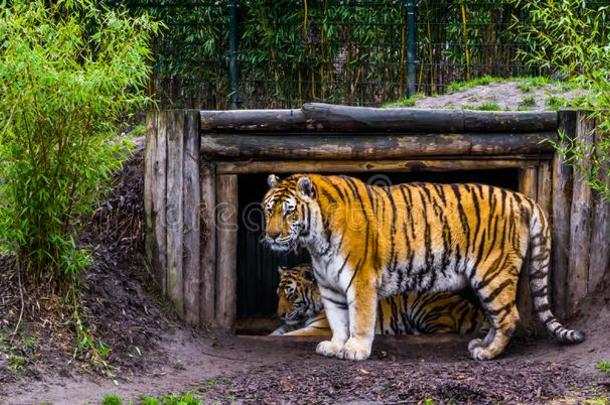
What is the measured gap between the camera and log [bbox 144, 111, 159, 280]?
854 cm

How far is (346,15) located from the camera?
12742mm

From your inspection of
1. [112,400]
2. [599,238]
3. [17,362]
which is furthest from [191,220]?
[599,238]

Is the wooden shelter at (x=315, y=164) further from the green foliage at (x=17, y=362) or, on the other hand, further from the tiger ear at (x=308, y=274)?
the green foliage at (x=17, y=362)

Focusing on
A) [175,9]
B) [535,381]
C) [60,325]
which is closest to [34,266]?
[60,325]

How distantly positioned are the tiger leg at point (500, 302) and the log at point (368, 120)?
117 centimetres

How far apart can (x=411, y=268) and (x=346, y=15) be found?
5.12 metres

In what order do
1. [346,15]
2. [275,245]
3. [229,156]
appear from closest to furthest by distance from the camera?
[275,245], [229,156], [346,15]

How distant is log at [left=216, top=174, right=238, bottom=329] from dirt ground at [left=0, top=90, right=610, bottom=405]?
237 mm

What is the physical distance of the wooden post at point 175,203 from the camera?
850 centimetres

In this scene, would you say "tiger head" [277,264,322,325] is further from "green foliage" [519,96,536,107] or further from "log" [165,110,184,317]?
"green foliage" [519,96,536,107]

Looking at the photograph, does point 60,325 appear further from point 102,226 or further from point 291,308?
point 291,308

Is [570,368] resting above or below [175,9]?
below

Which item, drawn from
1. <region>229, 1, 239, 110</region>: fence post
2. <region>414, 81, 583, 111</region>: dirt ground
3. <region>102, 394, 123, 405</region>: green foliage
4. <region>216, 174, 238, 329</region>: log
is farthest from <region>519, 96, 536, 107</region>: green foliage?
<region>102, 394, 123, 405</region>: green foliage

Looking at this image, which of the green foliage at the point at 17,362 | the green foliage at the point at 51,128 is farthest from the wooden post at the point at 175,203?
the green foliage at the point at 17,362
